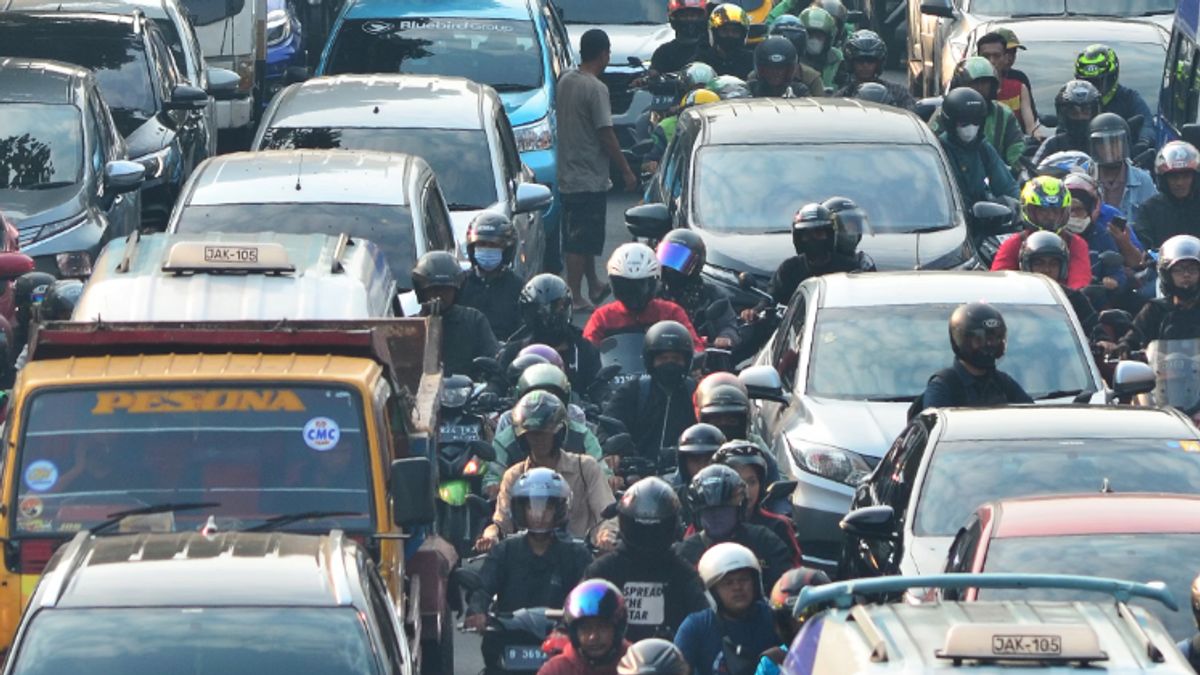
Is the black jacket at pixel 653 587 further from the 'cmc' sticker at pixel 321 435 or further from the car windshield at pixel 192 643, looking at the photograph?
the car windshield at pixel 192 643

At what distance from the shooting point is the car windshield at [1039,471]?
12.6 metres

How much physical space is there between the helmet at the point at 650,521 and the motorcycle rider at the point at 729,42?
1234 cm

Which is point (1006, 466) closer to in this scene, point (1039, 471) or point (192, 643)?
point (1039, 471)

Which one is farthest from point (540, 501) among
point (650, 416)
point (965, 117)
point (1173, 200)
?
point (965, 117)

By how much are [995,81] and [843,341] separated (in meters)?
7.07

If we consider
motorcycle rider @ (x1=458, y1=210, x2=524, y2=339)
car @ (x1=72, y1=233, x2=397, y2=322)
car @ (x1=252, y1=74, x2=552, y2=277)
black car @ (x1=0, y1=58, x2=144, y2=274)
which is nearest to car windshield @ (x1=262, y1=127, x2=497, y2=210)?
car @ (x1=252, y1=74, x2=552, y2=277)

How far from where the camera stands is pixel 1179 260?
54.7ft

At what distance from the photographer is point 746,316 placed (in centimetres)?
1844

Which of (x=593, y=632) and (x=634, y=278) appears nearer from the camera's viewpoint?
(x=593, y=632)

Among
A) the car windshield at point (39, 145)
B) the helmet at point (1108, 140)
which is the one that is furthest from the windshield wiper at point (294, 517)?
the helmet at point (1108, 140)

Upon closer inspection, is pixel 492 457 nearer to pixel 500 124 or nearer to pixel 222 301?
pixel 222 301

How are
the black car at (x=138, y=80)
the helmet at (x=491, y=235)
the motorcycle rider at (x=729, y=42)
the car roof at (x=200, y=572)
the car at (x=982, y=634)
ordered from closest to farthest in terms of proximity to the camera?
the car at (x=982, y=634)
the car roof at (x=200, y=572)
the helmet at (x=491, y=235)
the black car at (x=138, y=80)
the motorcycle rider at (x=729, y=42)

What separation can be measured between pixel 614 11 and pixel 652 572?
16302 mm

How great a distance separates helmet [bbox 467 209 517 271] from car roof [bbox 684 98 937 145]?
2.07 m
